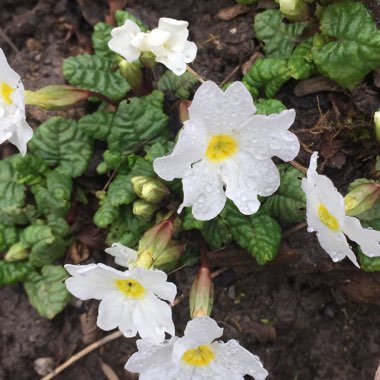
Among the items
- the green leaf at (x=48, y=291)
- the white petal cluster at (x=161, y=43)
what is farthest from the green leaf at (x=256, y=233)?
the green leaf at (x=48, y=291)

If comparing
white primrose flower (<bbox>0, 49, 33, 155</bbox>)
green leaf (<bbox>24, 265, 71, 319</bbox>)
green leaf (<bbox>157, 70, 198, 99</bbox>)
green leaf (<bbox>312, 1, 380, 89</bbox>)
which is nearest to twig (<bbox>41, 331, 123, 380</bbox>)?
green leaf (<bbox>24, 265, 71, 319</bbox>)

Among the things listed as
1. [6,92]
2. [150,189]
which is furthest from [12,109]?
[150,189]

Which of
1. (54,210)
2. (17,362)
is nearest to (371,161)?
(54,210)

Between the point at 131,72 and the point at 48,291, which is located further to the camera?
the point at 48,291

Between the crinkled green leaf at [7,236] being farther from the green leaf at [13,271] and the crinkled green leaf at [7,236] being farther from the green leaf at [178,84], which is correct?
the green leaf at [178,84]

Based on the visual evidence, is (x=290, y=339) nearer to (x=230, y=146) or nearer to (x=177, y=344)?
(x=177, y=344)

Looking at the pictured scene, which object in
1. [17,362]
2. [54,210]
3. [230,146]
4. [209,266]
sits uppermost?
[230,146]

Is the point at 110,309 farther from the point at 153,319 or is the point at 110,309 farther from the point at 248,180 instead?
the point at 248,180
